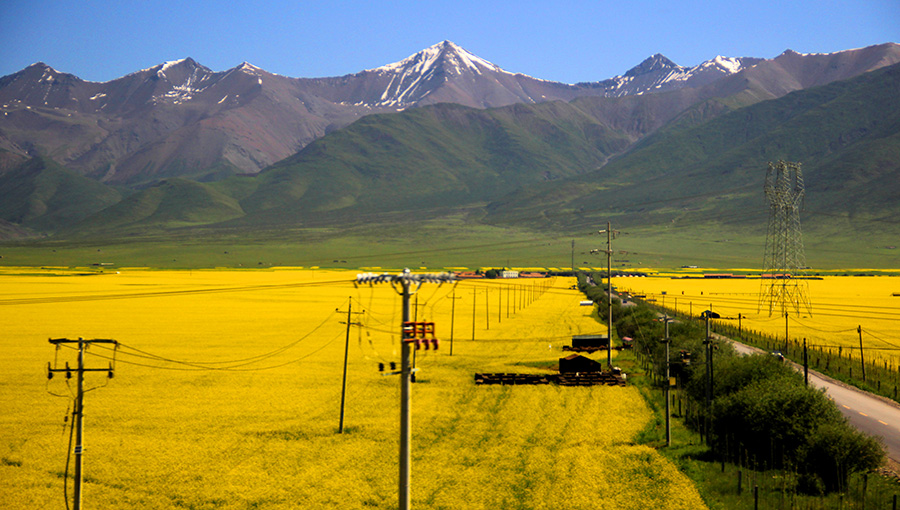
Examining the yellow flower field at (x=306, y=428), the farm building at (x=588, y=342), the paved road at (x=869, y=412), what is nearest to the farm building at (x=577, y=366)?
the yellow flower field at (x=306, y=428)

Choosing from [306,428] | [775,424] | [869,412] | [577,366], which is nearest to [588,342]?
[577,366]

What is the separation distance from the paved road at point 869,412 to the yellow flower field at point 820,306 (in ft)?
46.2

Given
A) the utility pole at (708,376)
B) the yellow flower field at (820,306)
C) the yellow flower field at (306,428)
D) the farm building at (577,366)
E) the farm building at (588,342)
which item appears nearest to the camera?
the yellow flower field at (306,428)

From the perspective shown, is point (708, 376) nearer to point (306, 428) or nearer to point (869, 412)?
point (869, 412)

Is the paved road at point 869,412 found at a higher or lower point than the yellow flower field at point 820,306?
lower

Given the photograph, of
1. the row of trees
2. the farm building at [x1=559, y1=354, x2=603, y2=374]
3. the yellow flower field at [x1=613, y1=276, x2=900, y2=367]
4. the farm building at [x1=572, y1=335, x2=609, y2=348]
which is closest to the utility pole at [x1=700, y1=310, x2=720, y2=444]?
the row of trees

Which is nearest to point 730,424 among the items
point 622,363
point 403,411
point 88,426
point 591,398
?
point 591,398

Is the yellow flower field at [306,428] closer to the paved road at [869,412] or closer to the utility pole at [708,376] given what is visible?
the utility pole at [708,376]

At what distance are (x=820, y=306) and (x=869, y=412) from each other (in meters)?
75.7

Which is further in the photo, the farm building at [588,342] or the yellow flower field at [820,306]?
the yellow flower field at [820,306]

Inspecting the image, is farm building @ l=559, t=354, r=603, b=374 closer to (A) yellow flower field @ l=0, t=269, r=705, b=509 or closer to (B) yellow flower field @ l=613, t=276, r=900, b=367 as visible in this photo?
(A) yellow flower field @ l=0, t=269, r=705, b=509

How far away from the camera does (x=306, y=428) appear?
132 ft

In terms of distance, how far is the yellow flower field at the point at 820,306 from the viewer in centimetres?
7506

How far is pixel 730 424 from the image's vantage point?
36750 millimetres
